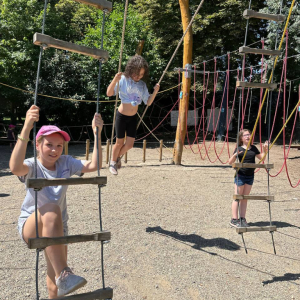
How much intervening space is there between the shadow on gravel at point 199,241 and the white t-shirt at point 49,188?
6.64 feet

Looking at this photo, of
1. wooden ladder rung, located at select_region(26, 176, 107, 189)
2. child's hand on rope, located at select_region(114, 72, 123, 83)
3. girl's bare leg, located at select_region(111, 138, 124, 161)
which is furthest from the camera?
girl's bare leg, located at select_region(111, 138, 124, 161)

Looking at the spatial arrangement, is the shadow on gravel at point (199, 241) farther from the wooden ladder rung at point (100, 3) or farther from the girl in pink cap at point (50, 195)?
the wooden ladder rung at point (100, 3)

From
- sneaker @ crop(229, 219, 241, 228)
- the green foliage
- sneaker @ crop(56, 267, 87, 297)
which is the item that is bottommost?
sneaker @ crop(229, 219, 241, 228)

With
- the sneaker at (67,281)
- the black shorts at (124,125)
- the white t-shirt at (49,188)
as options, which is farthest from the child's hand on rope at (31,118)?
the black shorts at (124,125)

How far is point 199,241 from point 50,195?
2320 millimetres

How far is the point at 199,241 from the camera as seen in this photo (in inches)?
158

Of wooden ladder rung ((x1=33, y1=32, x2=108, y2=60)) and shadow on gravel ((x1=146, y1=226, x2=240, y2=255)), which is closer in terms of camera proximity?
wooden ladder rung ((x1=33, y1=32, x2=108, y2=60))

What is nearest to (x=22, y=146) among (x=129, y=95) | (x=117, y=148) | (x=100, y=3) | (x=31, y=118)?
(x=31, y=118)

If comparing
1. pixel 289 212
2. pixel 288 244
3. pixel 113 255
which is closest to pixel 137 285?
pixel 113 255

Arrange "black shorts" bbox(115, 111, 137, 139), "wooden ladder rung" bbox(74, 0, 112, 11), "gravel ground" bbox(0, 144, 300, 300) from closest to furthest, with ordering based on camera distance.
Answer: "wooden ladder rung" bbox(74, 0, 112, 11), "gravel ground" bbox(0, 144, 300, 300), "black shorts" bbox(115, 111, 137, 139)

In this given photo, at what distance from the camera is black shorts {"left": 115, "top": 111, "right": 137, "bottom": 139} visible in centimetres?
407

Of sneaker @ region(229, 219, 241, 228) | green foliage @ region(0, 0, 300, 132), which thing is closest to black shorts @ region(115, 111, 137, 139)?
sneaker @ region(229, 219, 241, 228)

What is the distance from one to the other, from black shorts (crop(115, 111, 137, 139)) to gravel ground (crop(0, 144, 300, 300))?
1.26m

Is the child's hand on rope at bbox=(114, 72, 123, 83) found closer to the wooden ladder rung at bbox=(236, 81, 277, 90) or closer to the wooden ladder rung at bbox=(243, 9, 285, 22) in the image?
the wooden ladder rung at bbox=(236, 81, 277, 90)
